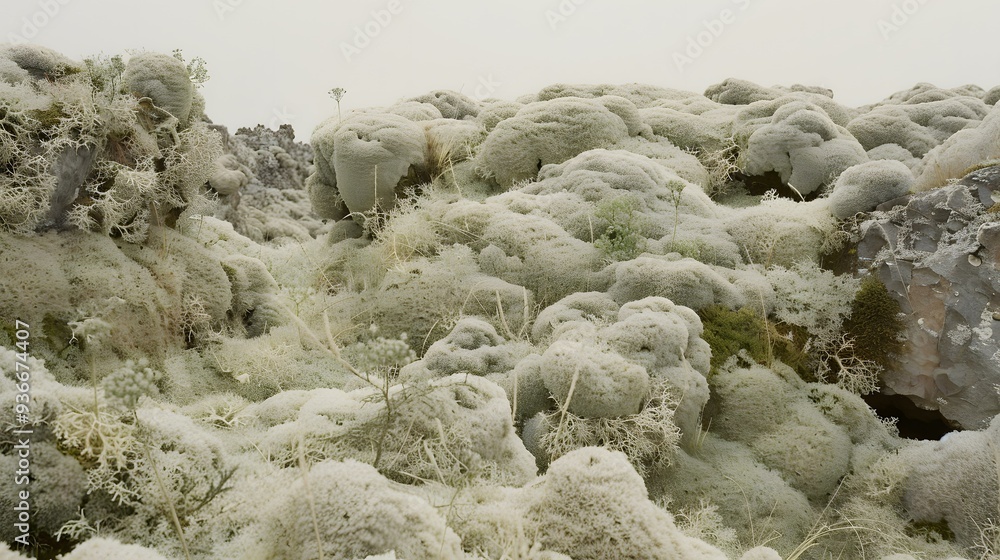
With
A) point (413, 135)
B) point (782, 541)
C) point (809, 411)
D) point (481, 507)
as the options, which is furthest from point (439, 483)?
point (413, 135)

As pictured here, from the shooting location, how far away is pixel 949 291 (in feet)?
17.4

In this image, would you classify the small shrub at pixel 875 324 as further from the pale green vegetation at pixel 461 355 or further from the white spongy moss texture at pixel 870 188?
the white spongy moss texture at pixel 870 188

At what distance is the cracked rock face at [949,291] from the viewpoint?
5031 millimetres

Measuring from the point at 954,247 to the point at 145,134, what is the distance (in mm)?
7196

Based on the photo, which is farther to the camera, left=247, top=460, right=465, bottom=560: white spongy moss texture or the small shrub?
the small shrub

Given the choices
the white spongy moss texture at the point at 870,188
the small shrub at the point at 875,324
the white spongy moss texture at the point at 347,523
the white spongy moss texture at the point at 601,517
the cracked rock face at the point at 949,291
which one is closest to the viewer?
the white spongy moss texture at the point at 347,523

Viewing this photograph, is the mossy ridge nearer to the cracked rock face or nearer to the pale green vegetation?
the pale green vegetation

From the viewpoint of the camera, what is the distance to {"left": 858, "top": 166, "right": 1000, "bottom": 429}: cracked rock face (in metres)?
5.03

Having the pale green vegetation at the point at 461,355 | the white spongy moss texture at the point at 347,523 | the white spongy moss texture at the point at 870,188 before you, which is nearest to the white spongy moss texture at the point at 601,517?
the pale green vegetation at the point at 461,355

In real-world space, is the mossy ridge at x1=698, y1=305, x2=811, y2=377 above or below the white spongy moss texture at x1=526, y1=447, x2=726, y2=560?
below

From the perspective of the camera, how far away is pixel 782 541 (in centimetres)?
439

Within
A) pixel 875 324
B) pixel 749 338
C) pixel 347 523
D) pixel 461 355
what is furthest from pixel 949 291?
pixel 347 523

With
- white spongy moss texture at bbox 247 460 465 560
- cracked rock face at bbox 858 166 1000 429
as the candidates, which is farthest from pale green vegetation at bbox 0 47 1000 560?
cracked rock face at bbox 858 166 1000 429

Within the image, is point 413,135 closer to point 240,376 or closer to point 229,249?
point 229,249
